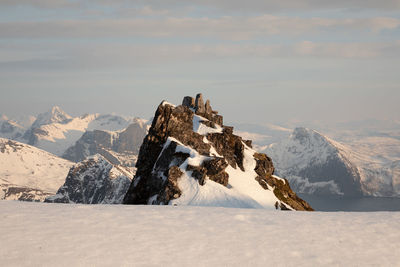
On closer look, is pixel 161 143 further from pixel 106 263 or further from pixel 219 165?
pixel 106 263

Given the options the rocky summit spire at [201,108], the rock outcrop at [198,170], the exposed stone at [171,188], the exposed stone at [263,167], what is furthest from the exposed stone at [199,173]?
the rocky summit spire at [201,108]

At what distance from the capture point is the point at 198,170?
69312 mm

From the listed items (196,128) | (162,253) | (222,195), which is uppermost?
(196,128)

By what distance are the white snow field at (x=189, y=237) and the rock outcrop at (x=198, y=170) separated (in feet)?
123

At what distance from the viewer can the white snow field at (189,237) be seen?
1898 cm

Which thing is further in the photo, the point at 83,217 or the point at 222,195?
the point at 222,195

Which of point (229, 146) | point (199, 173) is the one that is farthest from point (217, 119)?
point (199, 173)

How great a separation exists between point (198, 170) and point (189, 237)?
4733 cm

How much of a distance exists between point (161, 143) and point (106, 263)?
63030mm

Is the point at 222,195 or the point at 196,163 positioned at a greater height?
the point at 196,163

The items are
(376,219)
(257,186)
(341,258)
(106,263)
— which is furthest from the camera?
(257,186)

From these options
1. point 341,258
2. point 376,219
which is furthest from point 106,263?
point 376,219

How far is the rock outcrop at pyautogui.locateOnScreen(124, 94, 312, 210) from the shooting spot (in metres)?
67.0

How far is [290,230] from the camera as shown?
2373 centimetres
